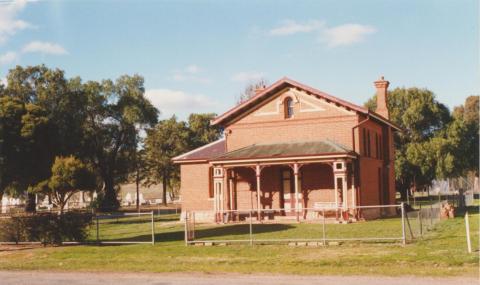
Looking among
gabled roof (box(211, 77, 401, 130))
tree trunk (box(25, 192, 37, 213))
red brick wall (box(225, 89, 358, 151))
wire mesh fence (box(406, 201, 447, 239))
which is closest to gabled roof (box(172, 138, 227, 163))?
red brick wall (box(225, 89, 358, 151))

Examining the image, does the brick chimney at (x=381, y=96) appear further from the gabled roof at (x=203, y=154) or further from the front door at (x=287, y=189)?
the gabled roof at (x=203, y=154)

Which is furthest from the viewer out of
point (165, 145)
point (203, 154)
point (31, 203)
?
point (165, 145)

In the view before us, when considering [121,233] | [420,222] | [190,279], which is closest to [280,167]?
[121,233]

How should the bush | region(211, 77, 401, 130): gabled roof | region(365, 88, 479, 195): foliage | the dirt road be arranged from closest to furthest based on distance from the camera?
the dirt road
the bush
region(211, 77, 401, 130): gabled roof
region(365, 88, 479, 195): foliage

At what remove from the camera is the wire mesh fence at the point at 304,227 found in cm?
2048

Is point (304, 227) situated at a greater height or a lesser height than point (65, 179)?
lesser

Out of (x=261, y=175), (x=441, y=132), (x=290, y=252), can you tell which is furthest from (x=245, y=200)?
(x=441, y=132)

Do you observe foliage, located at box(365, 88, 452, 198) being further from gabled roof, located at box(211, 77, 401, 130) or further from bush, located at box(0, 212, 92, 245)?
bush, located at box(0, 212, 92, 245)

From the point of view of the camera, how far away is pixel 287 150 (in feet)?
108

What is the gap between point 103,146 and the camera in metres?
70.6

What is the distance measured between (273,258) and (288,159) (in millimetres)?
14967

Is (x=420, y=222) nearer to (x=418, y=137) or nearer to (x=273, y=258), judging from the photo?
(x=273, y=258)

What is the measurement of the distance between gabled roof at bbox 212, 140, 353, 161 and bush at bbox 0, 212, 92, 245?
37.9ft

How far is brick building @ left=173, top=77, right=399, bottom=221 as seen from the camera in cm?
3203
